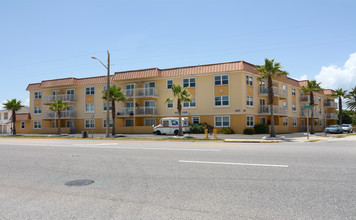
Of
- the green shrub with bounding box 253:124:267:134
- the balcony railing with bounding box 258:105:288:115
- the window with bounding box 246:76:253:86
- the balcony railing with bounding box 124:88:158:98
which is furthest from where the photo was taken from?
the balcony railing with bounding box 124:88:158:98

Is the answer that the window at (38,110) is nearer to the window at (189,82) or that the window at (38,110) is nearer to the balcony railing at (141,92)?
the balcony railing at (141,92)

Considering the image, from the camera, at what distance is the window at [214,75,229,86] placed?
35.7 metres

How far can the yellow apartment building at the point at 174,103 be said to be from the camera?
116 feet

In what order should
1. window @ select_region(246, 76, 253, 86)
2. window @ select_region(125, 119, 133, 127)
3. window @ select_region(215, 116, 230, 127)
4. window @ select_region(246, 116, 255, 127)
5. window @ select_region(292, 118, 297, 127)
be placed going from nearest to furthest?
window @ select_region(246, 116, 255, 127)
window @ select_region(215, 116, 230, 127)
window @ select_region(246, 76, 253, 86)
window @ select_region(125, 119, 133, 127)
window @ select_region(292, 118, 297, 127)

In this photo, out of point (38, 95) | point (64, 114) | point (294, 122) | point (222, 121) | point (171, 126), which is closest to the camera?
point (171, 126)

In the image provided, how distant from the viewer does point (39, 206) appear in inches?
186

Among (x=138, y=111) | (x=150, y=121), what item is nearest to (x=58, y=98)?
(x=138, y=111)

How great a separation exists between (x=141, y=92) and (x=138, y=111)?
2.89 meters

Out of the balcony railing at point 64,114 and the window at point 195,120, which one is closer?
the window at point 195,120

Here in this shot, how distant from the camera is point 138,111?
40.0 m

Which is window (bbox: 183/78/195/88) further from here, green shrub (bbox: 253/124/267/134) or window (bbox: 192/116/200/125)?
green shrub (bbox: 253/124/267/134)

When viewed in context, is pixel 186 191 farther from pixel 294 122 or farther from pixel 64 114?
pixel 64 114

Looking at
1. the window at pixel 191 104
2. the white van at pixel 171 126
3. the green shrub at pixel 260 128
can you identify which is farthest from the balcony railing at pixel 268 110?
the white van at pixel 171 126

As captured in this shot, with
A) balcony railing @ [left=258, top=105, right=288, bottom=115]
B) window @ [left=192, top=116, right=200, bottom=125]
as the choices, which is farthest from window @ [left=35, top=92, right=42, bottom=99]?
balcony railing @ [left=258, top=105, right=288, bottom=115]
